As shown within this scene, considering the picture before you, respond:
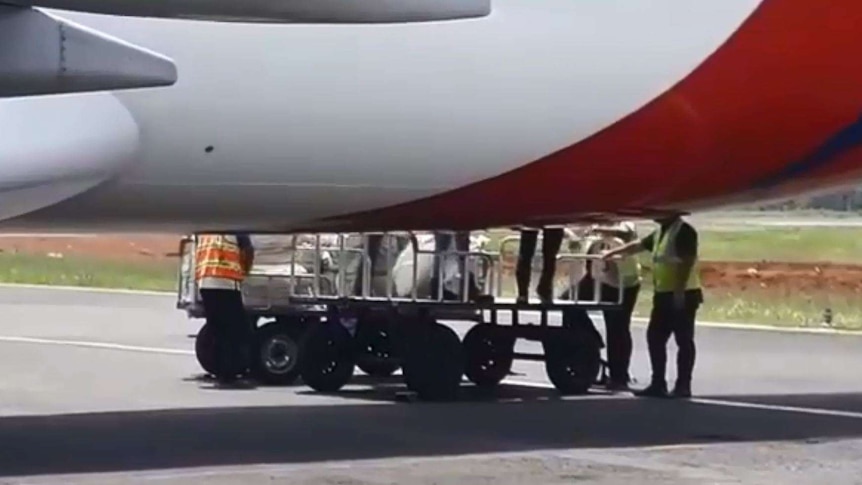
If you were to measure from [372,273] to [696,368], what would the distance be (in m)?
5.05

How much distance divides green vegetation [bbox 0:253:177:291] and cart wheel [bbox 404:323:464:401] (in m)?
20.7

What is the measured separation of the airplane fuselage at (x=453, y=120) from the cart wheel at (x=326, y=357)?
341cm

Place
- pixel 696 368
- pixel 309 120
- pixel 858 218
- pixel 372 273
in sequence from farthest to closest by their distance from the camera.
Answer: pixel 858 218, pixel 696 368, pixel 372 273, pixel 309 120

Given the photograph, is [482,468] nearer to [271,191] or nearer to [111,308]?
[271,191]

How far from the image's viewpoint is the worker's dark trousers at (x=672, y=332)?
16.9 meters

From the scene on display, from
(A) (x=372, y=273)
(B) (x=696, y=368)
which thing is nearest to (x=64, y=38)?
(A) (x=372, y=273)

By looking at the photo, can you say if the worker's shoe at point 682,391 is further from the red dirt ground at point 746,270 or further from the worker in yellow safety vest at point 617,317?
the red dirt ground at point 746,270

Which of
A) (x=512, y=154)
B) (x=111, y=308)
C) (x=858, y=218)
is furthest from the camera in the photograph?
(x=858, y=218)

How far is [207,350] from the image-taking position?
706 inches

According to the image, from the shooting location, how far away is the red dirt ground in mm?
36006

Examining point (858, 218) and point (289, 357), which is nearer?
point (289, 357)

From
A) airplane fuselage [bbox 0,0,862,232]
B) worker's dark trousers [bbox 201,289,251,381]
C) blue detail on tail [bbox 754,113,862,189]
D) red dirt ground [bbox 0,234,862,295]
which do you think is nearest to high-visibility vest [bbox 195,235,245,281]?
worker's dark trousers [bbox 201,289,251,381]

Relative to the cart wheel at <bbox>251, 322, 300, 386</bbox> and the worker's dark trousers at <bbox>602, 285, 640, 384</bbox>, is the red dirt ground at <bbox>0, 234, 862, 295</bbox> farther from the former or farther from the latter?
the worker's dark trousers at <bbox>602, 285, 640, 384</bbox>

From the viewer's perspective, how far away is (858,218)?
68.9m
